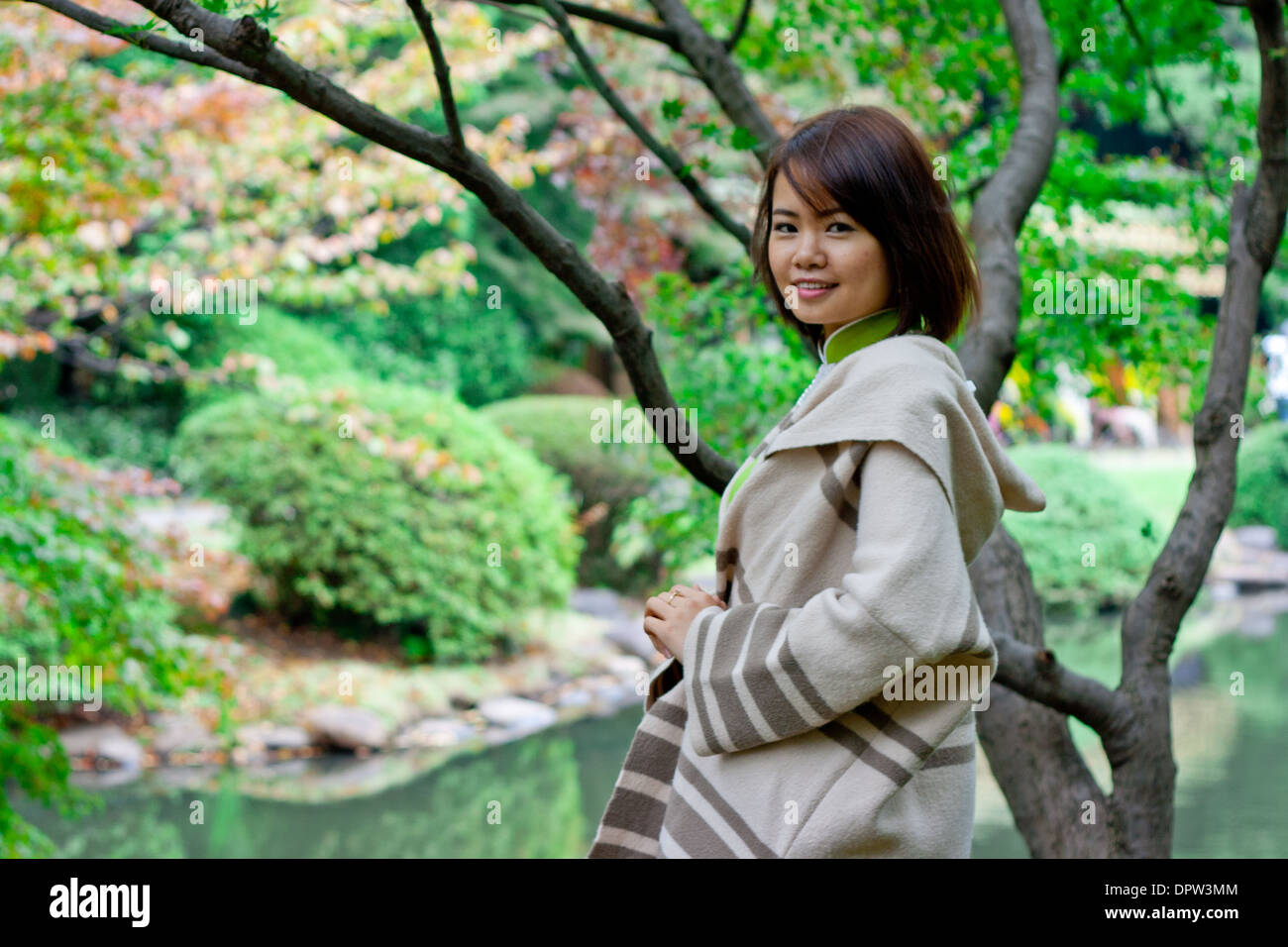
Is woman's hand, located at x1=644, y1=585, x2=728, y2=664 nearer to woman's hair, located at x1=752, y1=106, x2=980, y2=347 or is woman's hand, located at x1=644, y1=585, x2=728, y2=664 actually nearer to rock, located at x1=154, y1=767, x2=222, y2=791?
woman's hair, located at x1=752, y1=106, x2=980, y2=347

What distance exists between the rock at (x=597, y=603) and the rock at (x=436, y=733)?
6.63 feet

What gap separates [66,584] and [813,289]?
2.45 meters

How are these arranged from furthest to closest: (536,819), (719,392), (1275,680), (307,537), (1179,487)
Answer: (1179,487)
(1275,680)
(307,537)
(536,819)
(719,392)

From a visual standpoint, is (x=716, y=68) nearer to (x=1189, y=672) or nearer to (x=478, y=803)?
(x=478, y=803)

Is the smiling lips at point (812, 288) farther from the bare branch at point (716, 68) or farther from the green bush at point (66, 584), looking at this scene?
the green bush at point (66, 584)

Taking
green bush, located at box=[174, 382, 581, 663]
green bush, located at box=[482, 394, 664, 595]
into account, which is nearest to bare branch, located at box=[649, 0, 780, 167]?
green bush, located at box=[174, 382, 581, 663]

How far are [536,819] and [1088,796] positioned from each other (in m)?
3.15

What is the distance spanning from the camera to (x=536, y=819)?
5.05m

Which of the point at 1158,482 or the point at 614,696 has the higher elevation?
the point at 1158,482

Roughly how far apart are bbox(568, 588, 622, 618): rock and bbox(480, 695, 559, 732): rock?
165 centimetres

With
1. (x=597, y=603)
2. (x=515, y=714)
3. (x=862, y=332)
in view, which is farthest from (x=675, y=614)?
(x=597, y=603)
